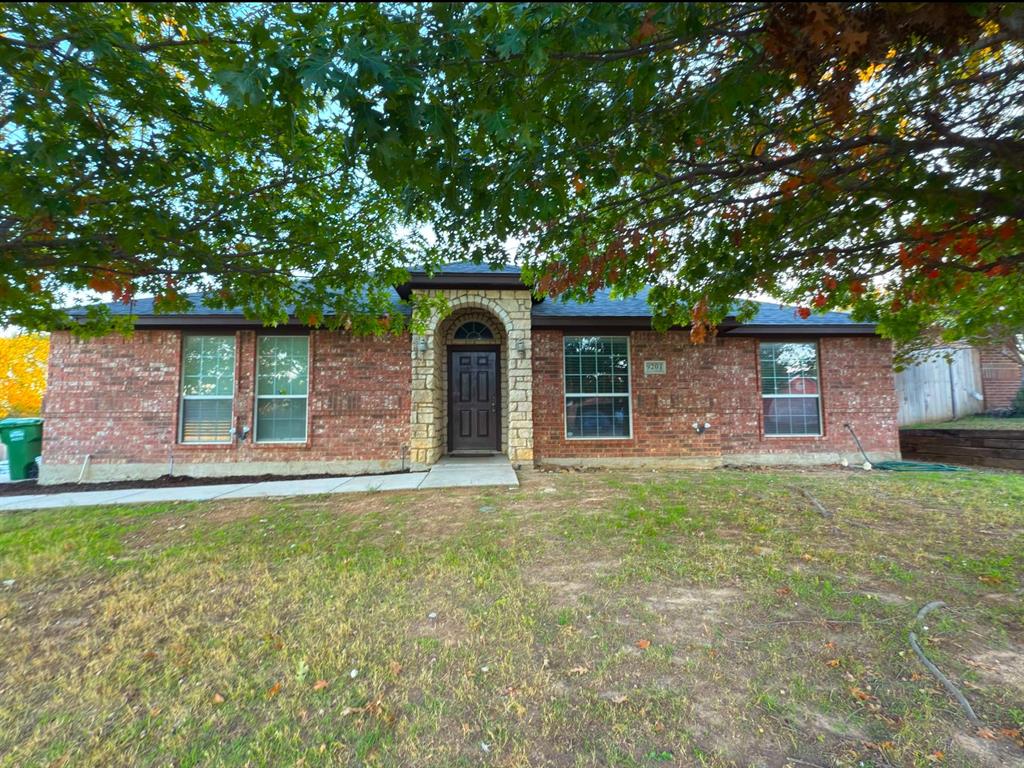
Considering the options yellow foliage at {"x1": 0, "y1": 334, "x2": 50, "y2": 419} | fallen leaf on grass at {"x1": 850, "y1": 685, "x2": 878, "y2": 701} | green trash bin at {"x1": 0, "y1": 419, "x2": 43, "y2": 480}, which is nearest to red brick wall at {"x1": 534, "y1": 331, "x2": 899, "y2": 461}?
fallen leaf on grass at {"x1": 850, "y1": 685, "x2": 878, "y2": 701}

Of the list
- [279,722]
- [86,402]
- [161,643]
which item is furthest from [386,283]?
[86,402]

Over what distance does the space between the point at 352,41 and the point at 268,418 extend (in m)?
8.41

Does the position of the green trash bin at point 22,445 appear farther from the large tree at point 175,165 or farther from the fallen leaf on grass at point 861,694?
the fallen leaf on grass at point 861,694

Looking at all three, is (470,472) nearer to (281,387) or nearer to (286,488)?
(286,488)

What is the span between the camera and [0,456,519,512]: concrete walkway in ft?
21.7

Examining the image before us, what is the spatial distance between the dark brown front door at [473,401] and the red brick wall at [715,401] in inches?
48.3

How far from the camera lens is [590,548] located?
4090 mm

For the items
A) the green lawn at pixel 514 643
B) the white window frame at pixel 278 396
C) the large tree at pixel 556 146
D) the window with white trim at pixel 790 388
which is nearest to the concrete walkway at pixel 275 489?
the white window frame at pixel 278 396

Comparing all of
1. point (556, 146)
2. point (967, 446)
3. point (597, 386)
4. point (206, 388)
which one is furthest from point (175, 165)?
point (967, 446)

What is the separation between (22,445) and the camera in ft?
29.5

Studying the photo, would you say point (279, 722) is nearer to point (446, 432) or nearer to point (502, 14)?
point (502, 14)

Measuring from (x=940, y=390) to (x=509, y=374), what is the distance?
14.7 metres

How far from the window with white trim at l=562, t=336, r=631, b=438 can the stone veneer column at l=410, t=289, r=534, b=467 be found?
120 cm

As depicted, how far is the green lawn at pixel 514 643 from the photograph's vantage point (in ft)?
6.14
